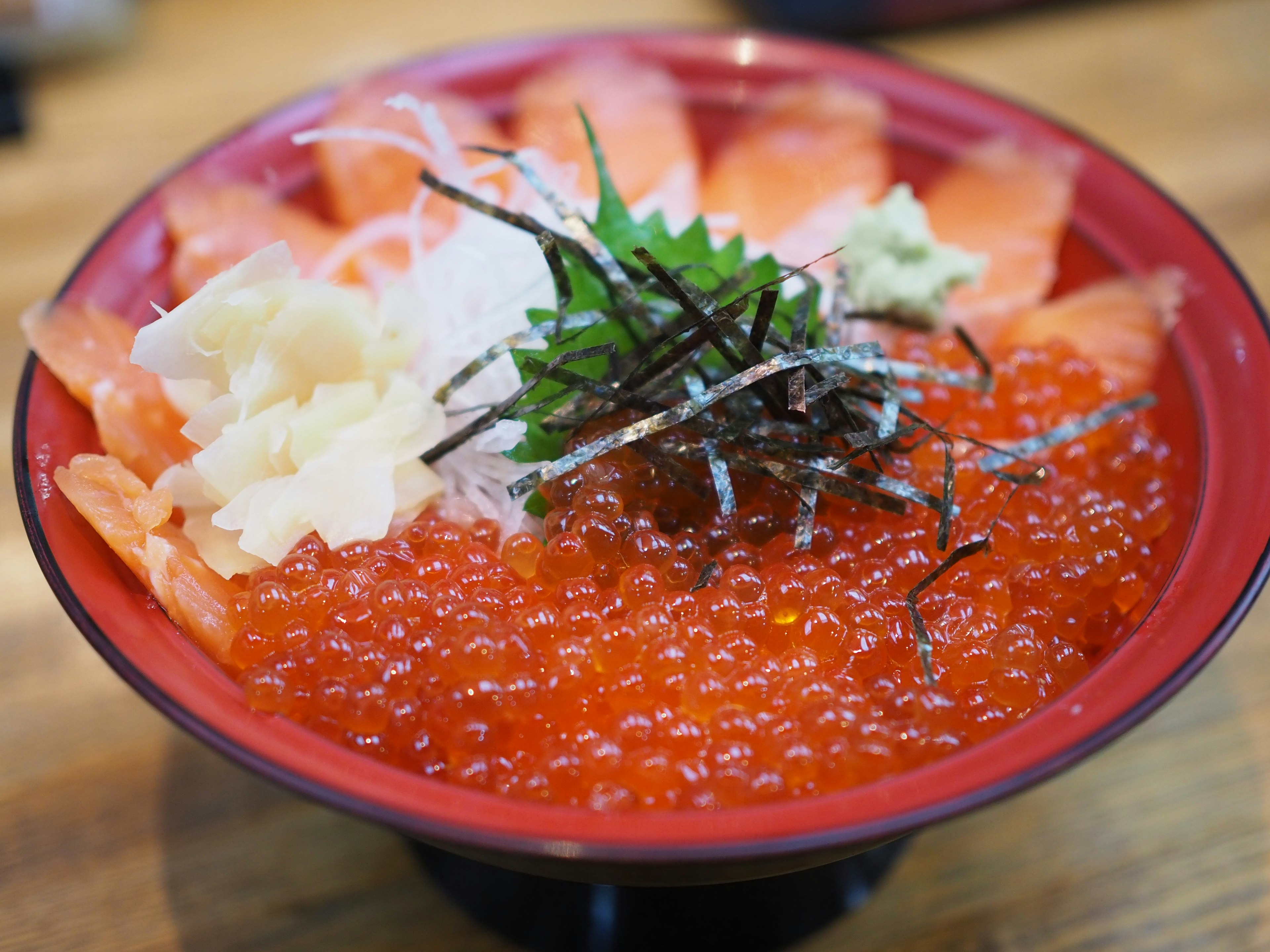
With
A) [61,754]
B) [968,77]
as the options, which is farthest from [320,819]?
[968,77]

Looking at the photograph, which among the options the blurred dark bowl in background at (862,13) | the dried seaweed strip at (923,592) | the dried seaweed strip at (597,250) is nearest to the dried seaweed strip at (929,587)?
the dried seaweed strip at (923,592)

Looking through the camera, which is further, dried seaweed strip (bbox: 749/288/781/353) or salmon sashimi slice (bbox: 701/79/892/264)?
salmon sashimi slice (bbox: 701/79/892/264)

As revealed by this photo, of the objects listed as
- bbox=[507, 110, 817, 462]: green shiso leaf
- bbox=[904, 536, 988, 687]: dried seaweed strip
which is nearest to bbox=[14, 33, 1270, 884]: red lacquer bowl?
bbox=[904, 536, 988, 687]: dried seaweed strip

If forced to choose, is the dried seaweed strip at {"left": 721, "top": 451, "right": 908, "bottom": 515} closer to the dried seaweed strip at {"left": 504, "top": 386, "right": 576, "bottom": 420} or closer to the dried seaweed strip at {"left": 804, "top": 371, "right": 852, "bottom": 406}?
the dried seaweed strip at {"left": 804, "top": 371, "right": 852, "bottom": 406}

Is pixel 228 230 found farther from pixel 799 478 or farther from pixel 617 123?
pixel 799 478

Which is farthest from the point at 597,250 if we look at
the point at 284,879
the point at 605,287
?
the point at 284,879

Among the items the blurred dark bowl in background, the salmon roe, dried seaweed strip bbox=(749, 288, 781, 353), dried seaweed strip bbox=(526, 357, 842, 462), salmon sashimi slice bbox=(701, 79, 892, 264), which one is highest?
the blurred dark bowl in background
